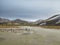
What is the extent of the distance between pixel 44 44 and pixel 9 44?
727mm

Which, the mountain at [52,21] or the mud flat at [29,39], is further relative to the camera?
the mountain at [52,21]

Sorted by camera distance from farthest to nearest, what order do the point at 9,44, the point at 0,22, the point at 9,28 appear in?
the point at 9,28, the point at 0,22, the point at 9,44

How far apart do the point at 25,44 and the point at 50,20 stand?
2.62 m

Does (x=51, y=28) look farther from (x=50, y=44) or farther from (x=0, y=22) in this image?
(x=50, y=44)

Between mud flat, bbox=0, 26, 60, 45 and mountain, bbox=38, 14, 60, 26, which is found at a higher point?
mountain, bbox=38, 14, 60, 26

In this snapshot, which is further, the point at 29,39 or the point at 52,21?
the point at 52,21

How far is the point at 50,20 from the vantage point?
18.2 ft

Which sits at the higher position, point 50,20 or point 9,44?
point 50,20

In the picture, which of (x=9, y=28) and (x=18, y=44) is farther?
(x=9, y=28)

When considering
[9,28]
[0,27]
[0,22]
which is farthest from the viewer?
[9,28]

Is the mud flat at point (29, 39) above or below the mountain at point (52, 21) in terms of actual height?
below

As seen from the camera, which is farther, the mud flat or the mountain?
the mountain

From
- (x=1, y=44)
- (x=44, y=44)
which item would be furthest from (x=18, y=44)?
(x=44, y=44)

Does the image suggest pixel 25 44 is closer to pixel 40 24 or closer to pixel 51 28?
pixel 40 24
